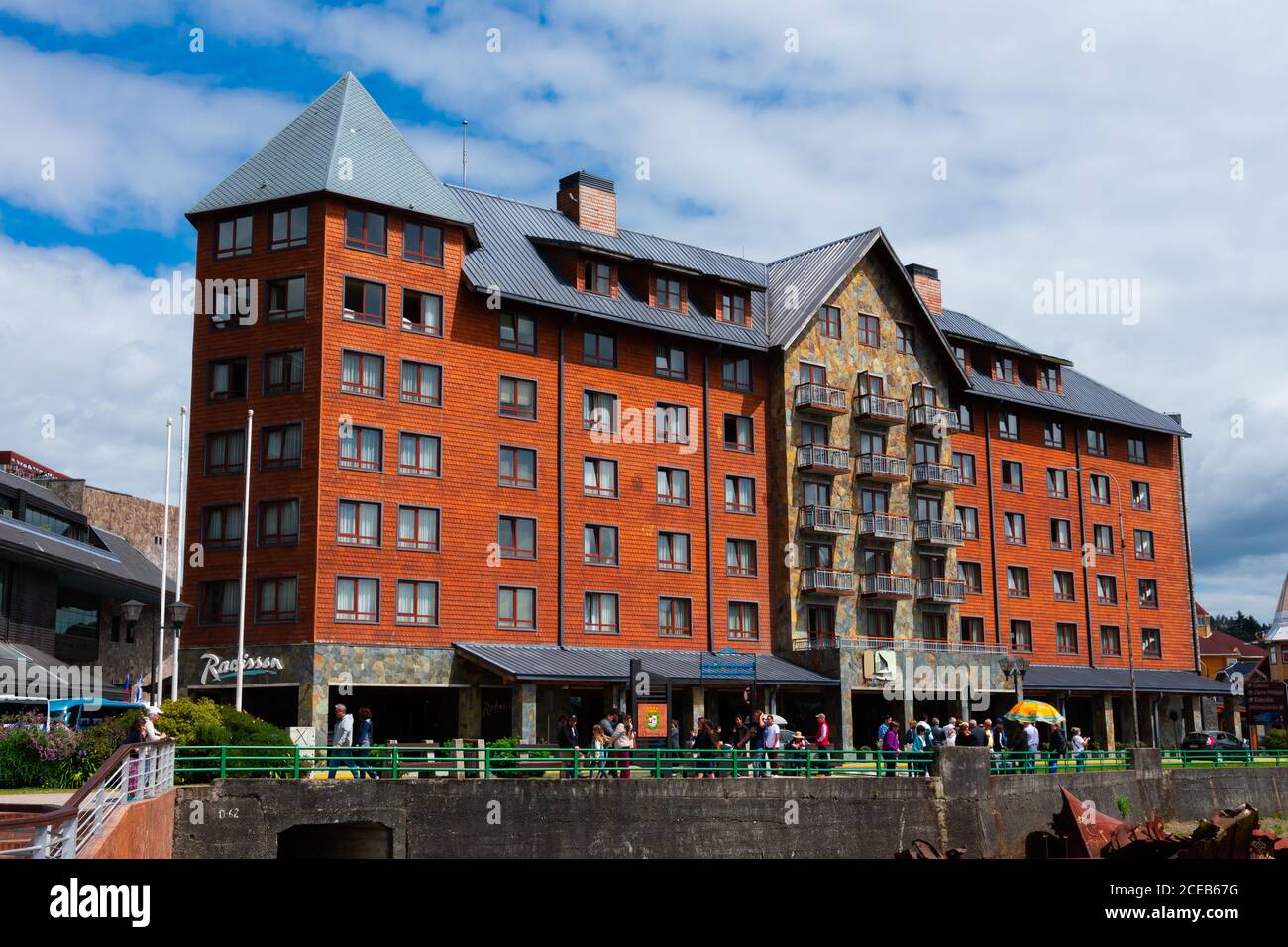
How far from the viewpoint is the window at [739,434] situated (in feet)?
182

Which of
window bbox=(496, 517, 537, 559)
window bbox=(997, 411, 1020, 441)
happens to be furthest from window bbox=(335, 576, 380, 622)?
window bbox=(997, 411, 1020, 441)

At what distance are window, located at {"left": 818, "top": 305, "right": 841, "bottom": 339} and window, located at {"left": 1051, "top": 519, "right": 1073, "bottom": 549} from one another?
56.2 feet

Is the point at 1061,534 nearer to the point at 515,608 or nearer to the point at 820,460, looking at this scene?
the point at 820,460

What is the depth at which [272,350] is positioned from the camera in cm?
4600

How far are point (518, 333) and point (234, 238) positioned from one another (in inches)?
416

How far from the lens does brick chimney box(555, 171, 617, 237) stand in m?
56.6

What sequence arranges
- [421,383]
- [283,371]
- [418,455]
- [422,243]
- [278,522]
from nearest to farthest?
[278,522] < [283,371] < [418,455] < [421,383] < [422,243]

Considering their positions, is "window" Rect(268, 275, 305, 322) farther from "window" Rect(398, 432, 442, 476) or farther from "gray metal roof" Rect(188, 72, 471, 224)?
"window" Rect(398, 432, 442, 476)

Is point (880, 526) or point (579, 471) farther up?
point (579, 471)

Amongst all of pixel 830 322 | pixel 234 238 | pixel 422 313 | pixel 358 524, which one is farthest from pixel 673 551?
pixel 234 238

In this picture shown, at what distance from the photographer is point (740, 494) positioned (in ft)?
181

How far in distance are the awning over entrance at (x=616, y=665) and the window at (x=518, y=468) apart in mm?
5893
